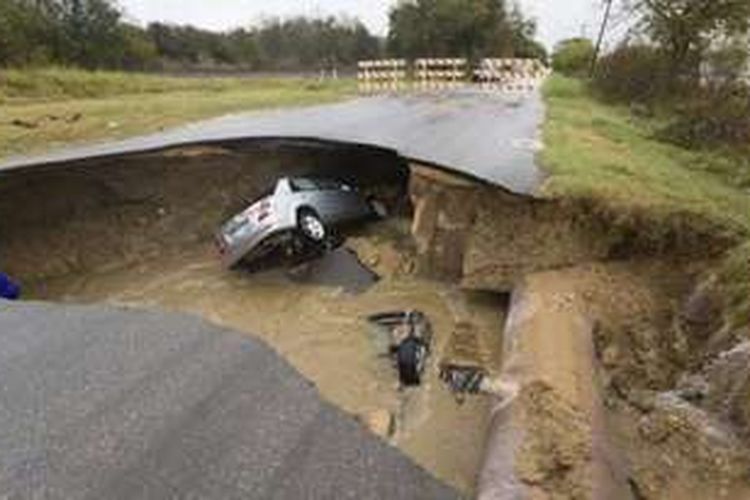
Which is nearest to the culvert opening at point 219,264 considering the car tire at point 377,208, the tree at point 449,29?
the car tire at point 377,208

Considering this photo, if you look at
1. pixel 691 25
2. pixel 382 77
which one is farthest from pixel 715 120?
pixel 382 77

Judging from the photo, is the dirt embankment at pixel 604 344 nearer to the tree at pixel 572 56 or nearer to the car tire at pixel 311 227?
the car tire at pixel 311 227

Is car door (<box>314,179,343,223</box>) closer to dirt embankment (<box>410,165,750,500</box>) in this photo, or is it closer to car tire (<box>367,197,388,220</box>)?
car tire (<box>367,197,388,220</box>)

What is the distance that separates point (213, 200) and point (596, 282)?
8.06 metres

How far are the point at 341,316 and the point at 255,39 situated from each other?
61.5 meters

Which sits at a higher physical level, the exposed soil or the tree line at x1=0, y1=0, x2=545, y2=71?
the exposed soil

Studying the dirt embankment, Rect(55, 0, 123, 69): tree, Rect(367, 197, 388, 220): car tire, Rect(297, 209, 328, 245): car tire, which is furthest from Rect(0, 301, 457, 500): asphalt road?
Rect(55, 0, 123, 69): tree

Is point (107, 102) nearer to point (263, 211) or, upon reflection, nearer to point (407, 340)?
point (263, 211)

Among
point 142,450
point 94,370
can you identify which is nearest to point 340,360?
point 94,370

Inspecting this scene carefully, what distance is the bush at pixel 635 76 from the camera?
27250 millimetres

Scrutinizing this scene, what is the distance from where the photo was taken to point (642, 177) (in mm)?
12320

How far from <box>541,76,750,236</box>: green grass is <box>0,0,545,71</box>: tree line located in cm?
2520

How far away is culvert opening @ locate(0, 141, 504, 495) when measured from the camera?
10930mm

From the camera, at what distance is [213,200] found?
15945 millimetres
